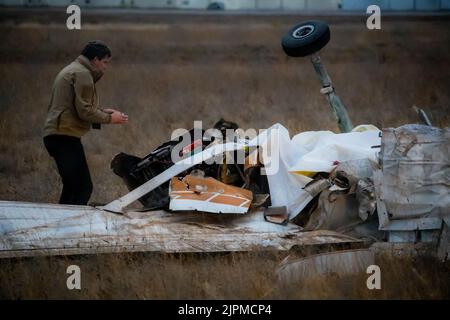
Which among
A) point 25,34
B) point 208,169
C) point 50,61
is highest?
point 25,34

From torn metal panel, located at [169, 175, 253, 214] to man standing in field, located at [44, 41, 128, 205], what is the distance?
1210 millimetres

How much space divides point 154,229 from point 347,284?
1426 millimetres

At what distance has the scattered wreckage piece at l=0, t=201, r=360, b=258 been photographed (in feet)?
19.4

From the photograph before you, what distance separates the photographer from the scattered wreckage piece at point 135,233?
5.91 metres

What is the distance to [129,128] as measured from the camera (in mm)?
13062

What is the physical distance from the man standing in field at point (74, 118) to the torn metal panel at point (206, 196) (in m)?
1.21

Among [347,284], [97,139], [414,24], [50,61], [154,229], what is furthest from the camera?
[414,24]

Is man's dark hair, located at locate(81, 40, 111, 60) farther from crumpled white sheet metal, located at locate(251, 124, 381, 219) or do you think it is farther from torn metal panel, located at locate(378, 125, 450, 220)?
torn metal panel, located at locate(378, 125, 450, 220)

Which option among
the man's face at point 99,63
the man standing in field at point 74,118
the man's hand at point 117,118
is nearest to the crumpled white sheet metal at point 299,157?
the man's hand at point 117,118

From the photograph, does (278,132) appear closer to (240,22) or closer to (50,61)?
(50,61)

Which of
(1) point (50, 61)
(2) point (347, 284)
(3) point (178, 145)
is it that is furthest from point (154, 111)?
(2) point (347, 284)

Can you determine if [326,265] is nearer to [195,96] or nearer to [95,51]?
[95,51]

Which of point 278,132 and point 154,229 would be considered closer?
point 154,229

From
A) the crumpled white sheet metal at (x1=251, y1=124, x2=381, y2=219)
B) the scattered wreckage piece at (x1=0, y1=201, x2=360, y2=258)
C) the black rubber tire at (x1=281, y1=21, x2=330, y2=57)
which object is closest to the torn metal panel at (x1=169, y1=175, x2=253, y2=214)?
the scattered wreckage piece at (x1=0, y1=201, x2=360, y2=258)
